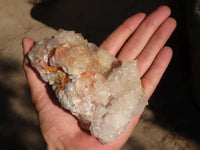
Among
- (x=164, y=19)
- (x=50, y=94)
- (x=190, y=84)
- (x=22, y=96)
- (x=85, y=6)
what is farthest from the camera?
(x=85, y=6)

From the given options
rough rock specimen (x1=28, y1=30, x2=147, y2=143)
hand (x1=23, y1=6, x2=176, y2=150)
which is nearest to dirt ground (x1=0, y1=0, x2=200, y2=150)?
hand (x1=23, y1=6, x2=176, y2=150)

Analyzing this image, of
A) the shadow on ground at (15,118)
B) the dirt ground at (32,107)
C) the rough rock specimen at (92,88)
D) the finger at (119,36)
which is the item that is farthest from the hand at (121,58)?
the shadow on ground at (15,118)

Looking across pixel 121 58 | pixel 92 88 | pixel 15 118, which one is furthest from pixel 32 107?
pixel 92 88

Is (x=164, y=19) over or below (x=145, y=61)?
over

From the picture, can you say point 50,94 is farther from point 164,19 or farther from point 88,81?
point 164,19

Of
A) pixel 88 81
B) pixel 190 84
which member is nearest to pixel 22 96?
pixel 88 81

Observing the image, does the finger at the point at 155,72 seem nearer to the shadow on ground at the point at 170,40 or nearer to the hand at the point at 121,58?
the hand at the point at 121,58
